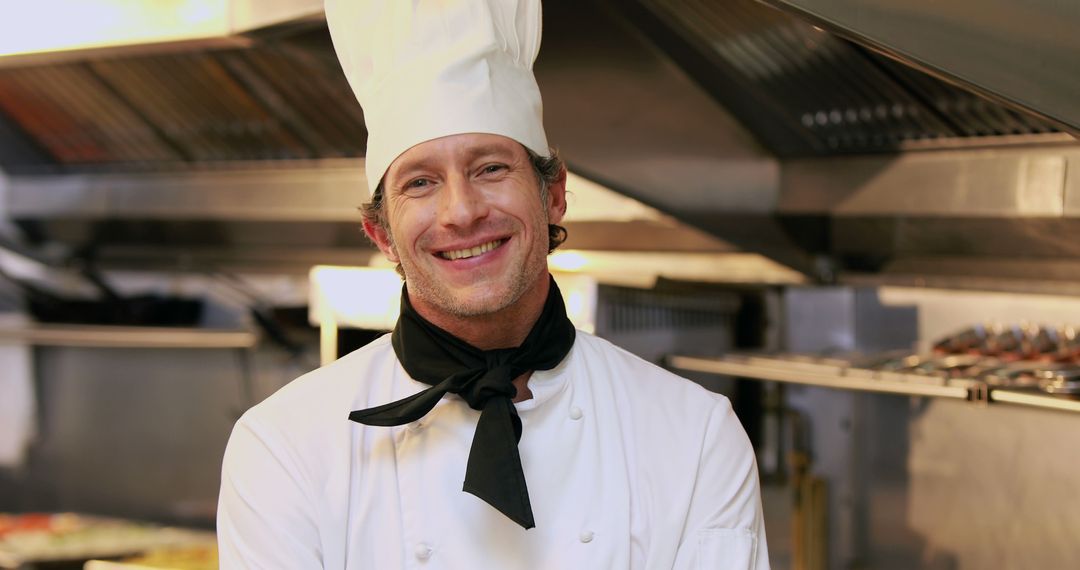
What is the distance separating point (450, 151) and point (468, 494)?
16.4 inches

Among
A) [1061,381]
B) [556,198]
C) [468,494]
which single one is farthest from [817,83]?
[468,494]

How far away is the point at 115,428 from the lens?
4441 millimetres

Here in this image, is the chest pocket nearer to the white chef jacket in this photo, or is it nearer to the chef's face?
the white chef jacket

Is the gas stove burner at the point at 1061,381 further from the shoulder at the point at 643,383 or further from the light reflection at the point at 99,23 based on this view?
the light reflection at the point at 99,23

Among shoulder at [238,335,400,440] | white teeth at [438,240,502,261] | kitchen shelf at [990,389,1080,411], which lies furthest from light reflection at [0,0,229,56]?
kitchen shelf at [990,389,1080,411]

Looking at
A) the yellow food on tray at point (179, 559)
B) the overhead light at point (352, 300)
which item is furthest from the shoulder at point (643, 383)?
the yellow food on tray at point (179, 559)

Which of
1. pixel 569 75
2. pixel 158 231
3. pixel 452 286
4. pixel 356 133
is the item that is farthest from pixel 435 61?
pixel 158 231

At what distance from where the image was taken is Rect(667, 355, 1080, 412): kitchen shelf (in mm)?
2090

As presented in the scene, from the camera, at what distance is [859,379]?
239 centimetres

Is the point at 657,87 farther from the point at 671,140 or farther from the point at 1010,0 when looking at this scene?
the point at 1010,0

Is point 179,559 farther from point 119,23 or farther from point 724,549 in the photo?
point 724,549

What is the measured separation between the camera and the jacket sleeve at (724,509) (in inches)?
58.2

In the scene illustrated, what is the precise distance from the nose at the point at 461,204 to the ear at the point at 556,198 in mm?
175

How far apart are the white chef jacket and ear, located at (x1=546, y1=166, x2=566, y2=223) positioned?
0.19 metres
